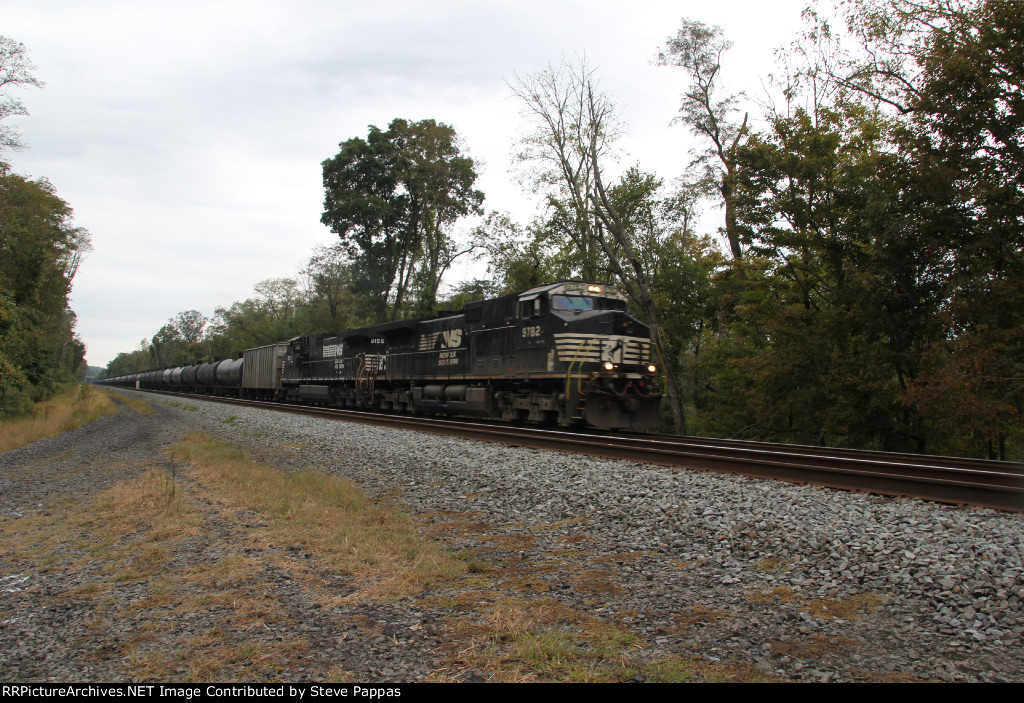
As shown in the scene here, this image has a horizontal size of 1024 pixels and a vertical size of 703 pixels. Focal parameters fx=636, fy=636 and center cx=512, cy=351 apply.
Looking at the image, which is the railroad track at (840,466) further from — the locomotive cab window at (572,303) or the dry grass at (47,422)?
the dry grass at (47,422)

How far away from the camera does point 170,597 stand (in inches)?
174

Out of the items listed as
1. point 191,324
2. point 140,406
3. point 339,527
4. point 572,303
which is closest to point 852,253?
point 572,303

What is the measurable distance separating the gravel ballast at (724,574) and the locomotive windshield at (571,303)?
268 inches

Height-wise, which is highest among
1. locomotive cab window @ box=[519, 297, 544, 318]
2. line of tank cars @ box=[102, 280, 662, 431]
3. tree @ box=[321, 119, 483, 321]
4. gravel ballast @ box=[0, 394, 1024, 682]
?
tree @ box=[321, 119, 483, 321]

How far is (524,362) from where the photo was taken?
51.4ft

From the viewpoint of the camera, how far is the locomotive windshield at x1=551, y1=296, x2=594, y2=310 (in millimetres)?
→ 15016

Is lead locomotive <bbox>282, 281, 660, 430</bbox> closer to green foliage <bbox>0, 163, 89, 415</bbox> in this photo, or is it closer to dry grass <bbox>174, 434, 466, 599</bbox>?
dry grass <bbox>174, 434, 466, 599</bbox>

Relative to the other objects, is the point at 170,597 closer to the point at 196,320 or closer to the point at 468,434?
the point at 468,434

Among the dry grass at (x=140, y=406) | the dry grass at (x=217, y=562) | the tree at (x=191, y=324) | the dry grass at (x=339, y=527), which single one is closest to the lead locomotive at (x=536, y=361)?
the dry grass at (x=339, y=527)

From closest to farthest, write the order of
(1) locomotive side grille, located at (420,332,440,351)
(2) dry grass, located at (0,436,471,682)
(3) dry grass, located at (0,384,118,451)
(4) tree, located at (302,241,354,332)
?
1. (2) dry grass, located at (0,436,471,682)
2. (3) dry grass, located at (0,384,118,451)
3. (1) locomotive side grille, located at (420,332,440,351)
4. (4) tree, located at (302,241,354,332)

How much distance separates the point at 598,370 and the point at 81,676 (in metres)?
11.8

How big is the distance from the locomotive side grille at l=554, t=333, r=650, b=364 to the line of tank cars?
23 mm

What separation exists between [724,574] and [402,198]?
38.5m

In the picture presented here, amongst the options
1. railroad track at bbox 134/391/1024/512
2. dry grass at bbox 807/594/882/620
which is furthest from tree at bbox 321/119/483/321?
dry grass at bbox 807/594/882/620
